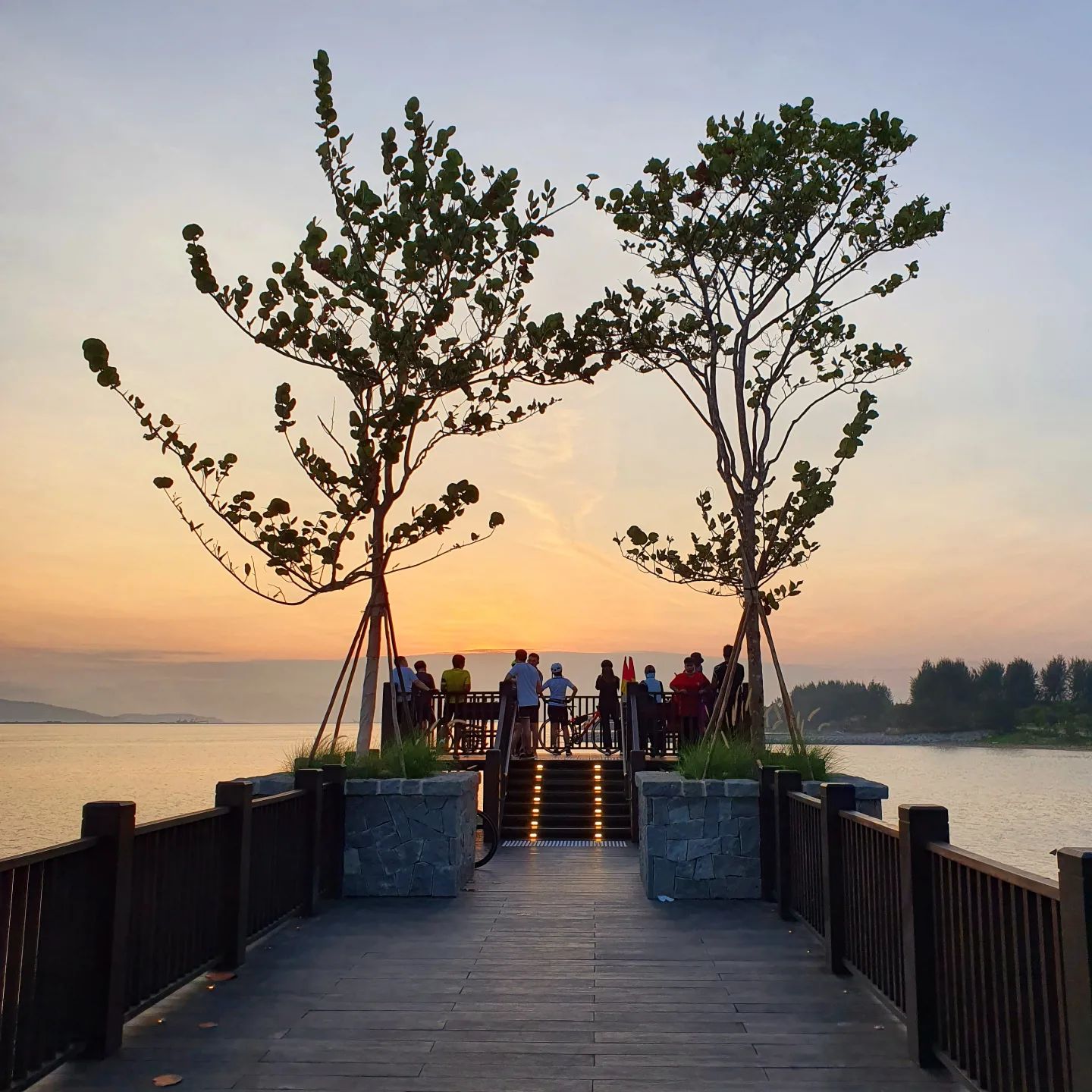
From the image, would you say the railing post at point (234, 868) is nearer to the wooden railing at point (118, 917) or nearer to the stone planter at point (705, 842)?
the wooden railing at point (118, 917)

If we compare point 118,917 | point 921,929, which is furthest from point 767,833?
point 118,917

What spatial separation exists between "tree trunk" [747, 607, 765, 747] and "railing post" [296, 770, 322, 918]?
4854mm

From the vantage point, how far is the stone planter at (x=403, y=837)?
8.95 metres

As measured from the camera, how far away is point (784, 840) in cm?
793

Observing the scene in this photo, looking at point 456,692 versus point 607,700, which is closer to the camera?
point 456,692

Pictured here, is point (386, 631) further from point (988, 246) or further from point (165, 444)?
point (988, 246)

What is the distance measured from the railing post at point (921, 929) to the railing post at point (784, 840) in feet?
10.5

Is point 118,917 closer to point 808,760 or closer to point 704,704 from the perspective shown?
point 808,760

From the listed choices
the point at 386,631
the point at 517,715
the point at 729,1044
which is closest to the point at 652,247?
the point at 386,631

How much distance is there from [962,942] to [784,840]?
383 centimetres

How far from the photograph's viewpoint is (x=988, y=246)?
13484 mm

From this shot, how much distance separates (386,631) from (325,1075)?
7.15 m


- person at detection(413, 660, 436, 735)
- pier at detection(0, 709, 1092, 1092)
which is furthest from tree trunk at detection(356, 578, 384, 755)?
person at detection(413, 660, 436, 735)

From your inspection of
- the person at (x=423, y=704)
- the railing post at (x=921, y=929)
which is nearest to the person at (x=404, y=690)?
the person at (x=423, y=704)
